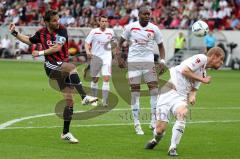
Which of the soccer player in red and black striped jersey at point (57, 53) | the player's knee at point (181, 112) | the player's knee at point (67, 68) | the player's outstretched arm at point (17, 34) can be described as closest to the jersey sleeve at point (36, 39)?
the soccer player in red and black striped jersey at point (57, 53)

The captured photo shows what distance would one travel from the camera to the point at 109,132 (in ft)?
46.0

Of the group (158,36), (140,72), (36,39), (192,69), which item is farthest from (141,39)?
(192,69)

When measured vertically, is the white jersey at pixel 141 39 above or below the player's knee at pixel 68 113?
above

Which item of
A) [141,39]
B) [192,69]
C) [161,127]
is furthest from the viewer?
[141,39]

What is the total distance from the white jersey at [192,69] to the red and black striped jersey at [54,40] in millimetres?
2395

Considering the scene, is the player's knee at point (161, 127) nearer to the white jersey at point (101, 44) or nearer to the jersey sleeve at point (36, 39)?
the jersey sleeve at point (36, 39)

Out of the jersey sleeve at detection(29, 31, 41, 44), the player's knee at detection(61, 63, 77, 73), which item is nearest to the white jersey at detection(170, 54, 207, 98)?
the player's knee at detection(61, 63, 77, 73)

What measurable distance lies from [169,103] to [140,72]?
3.31 meters

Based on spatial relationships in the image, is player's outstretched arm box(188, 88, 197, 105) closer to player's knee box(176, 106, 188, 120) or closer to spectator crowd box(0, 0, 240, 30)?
player's knee box(176, 106, 188, 120)

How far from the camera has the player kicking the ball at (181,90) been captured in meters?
11.1

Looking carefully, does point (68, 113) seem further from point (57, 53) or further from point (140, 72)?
point (140, 72)

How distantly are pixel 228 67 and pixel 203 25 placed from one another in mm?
26409

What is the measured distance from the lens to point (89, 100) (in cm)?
1914

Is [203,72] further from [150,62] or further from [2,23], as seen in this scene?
[2,23]
